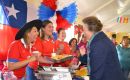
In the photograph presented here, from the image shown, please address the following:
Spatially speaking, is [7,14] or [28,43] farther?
[7,14]

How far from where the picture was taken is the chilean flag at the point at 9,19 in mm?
4348

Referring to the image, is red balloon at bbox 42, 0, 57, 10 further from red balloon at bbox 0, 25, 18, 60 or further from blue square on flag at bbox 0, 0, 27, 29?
red balloon at bbox 0, 25, 18, 60

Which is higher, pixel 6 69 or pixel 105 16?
pixel 105 16

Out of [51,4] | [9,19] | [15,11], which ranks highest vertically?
[51,4]

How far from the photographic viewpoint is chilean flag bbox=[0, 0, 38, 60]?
4348 mm

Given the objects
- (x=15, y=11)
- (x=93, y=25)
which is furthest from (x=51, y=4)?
(x=93, y=25)

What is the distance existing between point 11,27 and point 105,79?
2.01 metres

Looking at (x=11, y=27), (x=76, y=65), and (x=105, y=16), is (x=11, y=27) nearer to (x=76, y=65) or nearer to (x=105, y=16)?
(x=76, y=65)

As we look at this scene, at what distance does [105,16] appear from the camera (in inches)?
539

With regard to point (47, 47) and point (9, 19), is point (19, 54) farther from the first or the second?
point (9, 19)

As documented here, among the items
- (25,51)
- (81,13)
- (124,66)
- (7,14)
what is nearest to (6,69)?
(25,51)

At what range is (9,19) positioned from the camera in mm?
4496

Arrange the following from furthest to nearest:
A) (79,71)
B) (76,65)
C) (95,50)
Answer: (76,65)
(79,71)
(95,50)

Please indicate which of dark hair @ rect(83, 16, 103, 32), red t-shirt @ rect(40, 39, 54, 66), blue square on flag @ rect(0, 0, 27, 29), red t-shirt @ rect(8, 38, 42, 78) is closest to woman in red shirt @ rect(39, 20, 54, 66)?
red t-shirt @ rect(40, 39, 54, 66)
